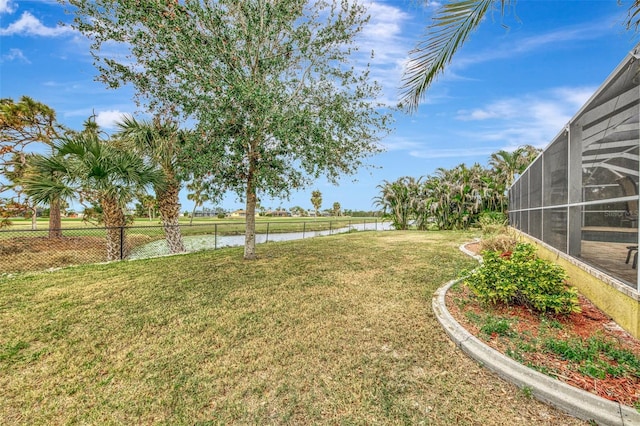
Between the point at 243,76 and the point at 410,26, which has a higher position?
the point at 243,76

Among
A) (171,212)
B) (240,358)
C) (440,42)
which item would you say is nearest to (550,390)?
(240,358)

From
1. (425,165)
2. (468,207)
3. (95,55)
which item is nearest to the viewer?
(95,55)

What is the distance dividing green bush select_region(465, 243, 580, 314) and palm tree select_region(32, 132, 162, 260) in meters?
8.10

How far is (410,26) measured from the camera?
326 cm

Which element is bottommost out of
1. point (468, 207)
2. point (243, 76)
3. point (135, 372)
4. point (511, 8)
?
point (135, 372)

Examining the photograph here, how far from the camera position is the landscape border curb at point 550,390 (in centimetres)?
183

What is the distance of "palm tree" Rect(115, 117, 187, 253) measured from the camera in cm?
823

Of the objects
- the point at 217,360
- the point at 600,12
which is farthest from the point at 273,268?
the point at 600,12

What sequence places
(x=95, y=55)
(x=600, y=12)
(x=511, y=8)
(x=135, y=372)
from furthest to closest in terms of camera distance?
(x=95, y=55) → (x=600, y=12) → (x=511, y=8) → (x=135, y=372)

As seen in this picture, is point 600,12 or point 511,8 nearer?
Result: point 511,8

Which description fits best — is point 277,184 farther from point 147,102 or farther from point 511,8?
point 511,8

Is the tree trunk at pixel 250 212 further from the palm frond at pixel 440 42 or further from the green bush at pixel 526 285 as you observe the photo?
the green bush at pixel 526 285

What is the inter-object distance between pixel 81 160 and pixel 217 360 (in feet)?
23.3

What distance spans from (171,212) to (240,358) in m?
7.73
